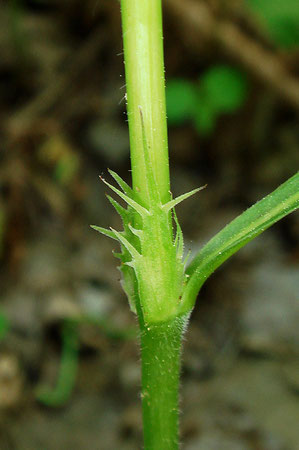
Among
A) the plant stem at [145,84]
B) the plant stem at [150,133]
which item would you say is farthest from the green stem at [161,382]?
the plant stem at [145,84]

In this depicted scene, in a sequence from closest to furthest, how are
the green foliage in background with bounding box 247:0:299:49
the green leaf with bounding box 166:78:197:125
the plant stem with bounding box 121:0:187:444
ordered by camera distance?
the plant stem with bounding box 121:0:187:444, the green foliage in background with bounding box 247:0:299:49, the green leaf with bounding box 166:78:197:125

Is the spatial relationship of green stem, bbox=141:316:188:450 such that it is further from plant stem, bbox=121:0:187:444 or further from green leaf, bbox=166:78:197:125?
green leaf, bbox=166:78:197:125

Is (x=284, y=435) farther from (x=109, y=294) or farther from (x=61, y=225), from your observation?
(x=61, y=225)

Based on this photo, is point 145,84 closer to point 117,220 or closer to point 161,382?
point 161,382

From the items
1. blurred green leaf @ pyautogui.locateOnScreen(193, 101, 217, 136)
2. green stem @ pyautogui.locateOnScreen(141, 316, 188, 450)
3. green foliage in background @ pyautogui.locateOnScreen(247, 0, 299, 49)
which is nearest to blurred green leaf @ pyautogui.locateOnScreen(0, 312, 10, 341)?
green stem @ pyautogui.locateOnScreen(141, 316, 188, 450)

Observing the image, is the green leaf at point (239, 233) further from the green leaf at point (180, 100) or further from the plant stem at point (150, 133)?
the green leaf at point (180, 100)

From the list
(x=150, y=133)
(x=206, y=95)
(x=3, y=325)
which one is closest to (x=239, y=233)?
(x=150, y=133)
